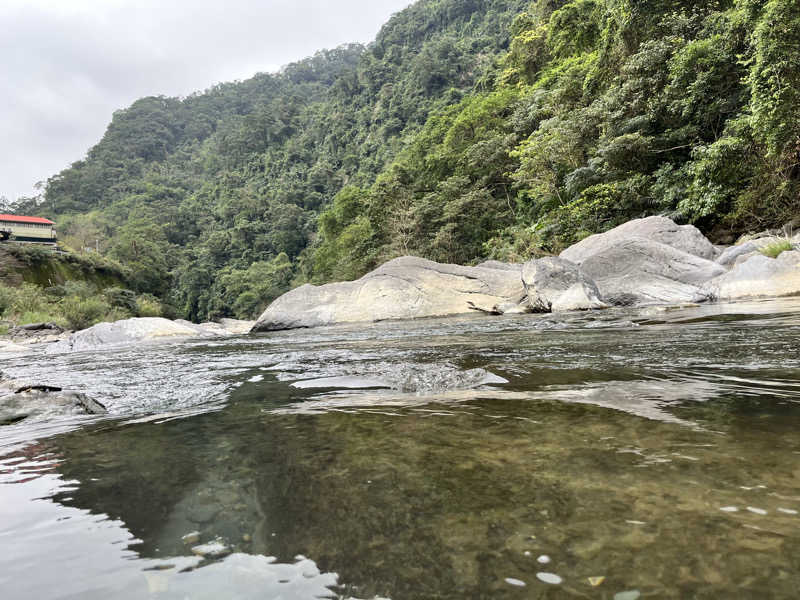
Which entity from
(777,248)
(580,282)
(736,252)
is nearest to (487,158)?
(736,252)

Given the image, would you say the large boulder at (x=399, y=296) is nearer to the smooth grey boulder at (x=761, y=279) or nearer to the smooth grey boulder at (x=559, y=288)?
the smooth grey boulder at (x=559, y=288)

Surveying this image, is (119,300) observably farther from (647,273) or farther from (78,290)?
(647,273)

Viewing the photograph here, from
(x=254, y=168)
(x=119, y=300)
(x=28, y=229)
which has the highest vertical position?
(x=254, y=168)

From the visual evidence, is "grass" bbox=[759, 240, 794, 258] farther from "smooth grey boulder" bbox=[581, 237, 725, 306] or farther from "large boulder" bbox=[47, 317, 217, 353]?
"large boulder" bbox=[47, 317, 217, 353]

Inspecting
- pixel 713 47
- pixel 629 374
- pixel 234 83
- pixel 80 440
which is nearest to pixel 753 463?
pixel 629 374

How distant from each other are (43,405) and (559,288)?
7774mm

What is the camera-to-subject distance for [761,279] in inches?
280

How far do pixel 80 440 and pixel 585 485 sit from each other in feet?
6.79

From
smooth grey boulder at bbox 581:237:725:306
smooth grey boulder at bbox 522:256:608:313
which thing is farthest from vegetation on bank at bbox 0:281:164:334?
smooth grey boulder at bbox 581:237:725:306

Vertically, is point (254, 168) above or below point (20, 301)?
above

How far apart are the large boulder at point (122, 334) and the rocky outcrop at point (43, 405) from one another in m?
8.34

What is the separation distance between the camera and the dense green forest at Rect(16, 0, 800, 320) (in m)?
10.9

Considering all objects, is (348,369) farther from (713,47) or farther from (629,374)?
(713,47)

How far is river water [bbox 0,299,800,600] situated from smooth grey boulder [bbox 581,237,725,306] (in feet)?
19.2
